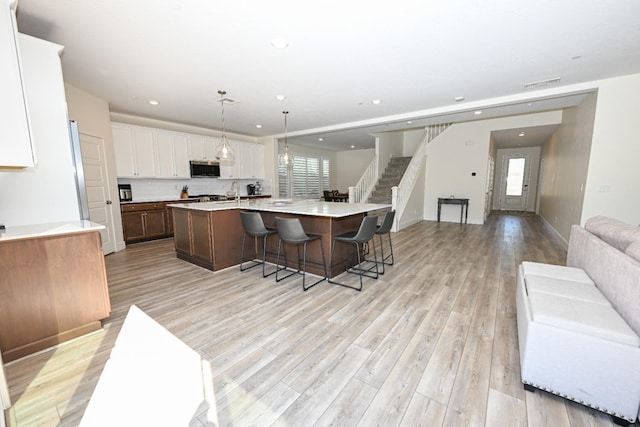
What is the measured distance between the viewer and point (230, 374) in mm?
1773

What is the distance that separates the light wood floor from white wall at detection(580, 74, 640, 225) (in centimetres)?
193

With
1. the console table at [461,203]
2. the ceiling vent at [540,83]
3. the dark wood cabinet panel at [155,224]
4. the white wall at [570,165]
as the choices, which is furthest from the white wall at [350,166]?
the dark wood cabinet panel at [155,224]

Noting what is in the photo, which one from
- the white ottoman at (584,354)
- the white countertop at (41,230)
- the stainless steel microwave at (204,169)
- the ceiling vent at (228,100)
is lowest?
the white ottoman at (584,354)

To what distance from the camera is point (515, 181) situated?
35.4 ft

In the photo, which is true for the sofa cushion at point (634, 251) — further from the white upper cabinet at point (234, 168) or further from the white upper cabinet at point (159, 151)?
the white upper cabinet at point (234, 168)

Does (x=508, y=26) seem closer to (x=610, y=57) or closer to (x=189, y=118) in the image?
(x=610, y=57)

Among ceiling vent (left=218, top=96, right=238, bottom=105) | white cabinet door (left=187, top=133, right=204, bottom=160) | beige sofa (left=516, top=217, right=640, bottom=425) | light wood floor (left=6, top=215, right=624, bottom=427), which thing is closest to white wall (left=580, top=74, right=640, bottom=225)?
light wood floor (left=6, top=215, right=624, bottom=427)

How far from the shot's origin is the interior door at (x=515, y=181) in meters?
10.6

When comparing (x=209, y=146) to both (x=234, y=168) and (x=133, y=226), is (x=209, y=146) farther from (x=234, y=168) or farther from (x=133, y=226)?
(x=133, y=226)

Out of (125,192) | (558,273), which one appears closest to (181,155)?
(125,192)

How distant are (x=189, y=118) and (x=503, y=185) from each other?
11.9 metres

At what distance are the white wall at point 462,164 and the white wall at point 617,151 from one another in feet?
10.4

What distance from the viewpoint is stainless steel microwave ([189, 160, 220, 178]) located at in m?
6.36

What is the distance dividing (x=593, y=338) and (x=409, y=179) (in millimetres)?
6118
